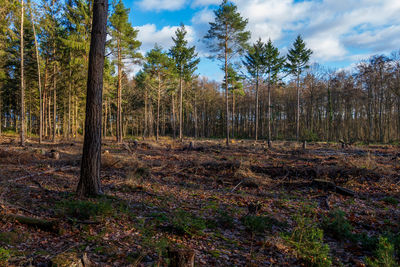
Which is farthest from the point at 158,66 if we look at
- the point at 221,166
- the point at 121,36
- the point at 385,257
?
the point at 385,257

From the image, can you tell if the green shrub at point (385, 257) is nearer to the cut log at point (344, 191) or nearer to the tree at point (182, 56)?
the cut log at point (344, 191)

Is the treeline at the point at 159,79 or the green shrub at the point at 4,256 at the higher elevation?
the treeline at the point at 159,79

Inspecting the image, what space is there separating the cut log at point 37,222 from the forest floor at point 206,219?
0.06 ft

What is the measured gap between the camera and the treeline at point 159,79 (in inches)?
691

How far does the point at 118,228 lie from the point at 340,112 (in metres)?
45.3

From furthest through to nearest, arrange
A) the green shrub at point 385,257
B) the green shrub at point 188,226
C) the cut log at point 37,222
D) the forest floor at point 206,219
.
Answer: the green shrub at point 188,226
the cut log at point 37,222
the forest floor at point 206,219
the green shrub at point 385,257

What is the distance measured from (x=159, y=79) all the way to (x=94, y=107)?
24.4 meters

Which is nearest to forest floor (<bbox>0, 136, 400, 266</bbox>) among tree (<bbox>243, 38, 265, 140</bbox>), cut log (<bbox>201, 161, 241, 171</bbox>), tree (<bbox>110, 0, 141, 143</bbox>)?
cut log (<bbox>201, 161, 241, 171</bbox>)

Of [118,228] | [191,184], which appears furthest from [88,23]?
[118,228]

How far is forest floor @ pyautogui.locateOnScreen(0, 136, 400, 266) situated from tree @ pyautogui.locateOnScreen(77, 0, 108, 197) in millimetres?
503

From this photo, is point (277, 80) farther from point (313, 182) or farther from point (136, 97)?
point (136, 97)

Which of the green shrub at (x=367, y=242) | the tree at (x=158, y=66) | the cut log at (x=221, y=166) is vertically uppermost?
the tree at (x=158, y=66)

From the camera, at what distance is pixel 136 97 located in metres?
43.8

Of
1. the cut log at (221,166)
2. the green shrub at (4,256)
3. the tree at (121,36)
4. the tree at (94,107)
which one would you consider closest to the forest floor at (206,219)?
the green shrub at (4,256)
